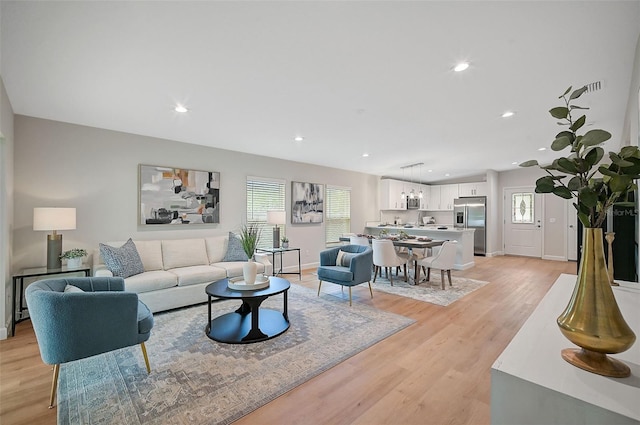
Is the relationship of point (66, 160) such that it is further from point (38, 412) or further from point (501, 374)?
point (501, 374)

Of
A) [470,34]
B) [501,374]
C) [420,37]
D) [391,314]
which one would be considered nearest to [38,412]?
[501,374]

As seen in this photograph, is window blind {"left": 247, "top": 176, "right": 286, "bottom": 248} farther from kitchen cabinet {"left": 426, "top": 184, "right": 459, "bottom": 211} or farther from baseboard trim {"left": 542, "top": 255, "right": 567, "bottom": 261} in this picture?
baseboard trim {"left": 542, "top": 255, "right": 567, "bottom": 261}

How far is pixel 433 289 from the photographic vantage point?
487 cm

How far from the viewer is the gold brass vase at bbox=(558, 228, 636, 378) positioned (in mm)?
879

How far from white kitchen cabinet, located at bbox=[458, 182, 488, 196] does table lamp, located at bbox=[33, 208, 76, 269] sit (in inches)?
377

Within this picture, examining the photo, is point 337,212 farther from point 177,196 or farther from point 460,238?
point 177,196

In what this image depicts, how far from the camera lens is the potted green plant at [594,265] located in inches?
34.9

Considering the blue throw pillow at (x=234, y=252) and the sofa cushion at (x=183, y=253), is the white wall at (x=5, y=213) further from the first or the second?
the blue throw pillow at (x=234, y=252)

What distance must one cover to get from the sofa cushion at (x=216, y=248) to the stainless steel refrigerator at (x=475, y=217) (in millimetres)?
7240

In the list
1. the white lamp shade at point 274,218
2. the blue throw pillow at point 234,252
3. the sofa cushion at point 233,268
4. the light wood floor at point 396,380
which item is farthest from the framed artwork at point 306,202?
the light wood floor at point 396,380

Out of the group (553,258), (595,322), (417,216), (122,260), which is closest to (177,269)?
(122,260)

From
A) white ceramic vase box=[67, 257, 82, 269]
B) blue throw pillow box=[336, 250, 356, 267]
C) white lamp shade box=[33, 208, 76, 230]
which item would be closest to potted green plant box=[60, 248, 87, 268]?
white ceramic vase box=[67, 257, 82, 269]

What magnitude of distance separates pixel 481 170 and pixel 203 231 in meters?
7.67

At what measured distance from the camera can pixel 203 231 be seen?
5016 mm
